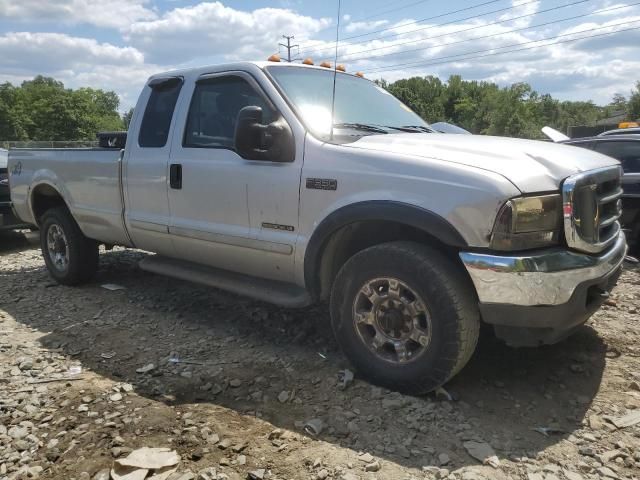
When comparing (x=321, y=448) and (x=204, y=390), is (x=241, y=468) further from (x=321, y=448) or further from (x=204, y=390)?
(x=204, y=390)

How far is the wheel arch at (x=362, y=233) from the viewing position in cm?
285

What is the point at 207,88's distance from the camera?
13.8ft

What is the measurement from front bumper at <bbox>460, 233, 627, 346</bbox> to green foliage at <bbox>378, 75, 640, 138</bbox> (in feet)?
189

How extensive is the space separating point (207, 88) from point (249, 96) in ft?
1.59

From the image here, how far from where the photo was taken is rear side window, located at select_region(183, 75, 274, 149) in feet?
12.9

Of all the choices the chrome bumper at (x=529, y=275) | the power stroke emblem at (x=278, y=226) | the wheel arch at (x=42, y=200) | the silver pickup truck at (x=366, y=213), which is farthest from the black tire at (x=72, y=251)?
the chrome bumper at (x=529, y=275)

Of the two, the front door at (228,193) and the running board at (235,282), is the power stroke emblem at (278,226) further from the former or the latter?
the running board at (235,282)

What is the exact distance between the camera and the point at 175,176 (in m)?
4.18

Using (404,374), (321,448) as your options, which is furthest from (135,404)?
(404,374)

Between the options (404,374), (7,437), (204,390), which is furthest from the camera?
(204,390)

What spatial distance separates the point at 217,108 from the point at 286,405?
7.32 feet

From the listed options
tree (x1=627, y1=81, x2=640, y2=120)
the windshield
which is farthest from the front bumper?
tree (x1=627, y1=81, x2=640, y2=120)

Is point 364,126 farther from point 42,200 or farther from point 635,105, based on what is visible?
point 635,105

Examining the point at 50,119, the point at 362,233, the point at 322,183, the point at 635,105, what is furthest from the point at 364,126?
the point at 50,119
